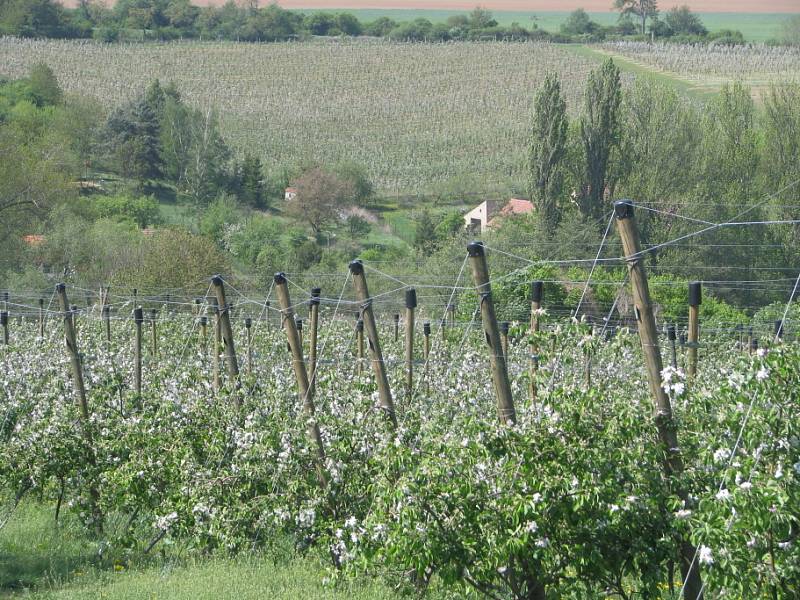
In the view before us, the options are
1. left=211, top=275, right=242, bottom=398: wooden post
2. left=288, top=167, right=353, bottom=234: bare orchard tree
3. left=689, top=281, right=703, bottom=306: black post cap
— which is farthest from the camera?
left=288, top=167, right=353, bottom=234: bare orchard tree

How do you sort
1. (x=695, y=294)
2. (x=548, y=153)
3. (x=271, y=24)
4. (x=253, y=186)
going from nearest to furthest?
(x=695, y=294), (x=548, y=153), (x=253, y=186), (x=271, y=24)

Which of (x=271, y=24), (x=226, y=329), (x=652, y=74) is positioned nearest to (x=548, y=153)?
(x=226, y=329)

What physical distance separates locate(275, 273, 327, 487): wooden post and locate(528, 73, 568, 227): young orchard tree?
36942mm

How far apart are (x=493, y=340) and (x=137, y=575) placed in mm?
3680

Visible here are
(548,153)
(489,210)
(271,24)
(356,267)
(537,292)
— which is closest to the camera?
(356,267)

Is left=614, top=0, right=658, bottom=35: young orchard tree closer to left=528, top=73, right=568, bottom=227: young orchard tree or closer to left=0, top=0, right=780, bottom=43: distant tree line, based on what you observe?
left=0, top=0, right=780, bottom=43: distant tree line

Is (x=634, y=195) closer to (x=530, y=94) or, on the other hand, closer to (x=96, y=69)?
(x=530, y=94)

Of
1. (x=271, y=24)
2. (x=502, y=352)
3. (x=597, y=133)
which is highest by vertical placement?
(x=271, y=24)

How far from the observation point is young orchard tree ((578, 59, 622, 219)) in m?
45.2

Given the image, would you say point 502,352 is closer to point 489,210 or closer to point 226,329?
point 226,329

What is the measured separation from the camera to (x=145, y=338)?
18844 millimetres

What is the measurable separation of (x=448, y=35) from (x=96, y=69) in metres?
42.7

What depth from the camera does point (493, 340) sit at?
237 inches

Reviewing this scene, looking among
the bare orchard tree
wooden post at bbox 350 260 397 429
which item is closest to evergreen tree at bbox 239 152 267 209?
the bare orchard tree
